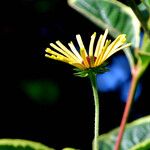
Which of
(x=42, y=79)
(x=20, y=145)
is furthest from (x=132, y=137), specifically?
(x=42, y=79)

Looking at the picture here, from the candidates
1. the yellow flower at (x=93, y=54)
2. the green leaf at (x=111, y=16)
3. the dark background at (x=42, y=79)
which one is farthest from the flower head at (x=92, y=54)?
the dark background at (x=42, y=79)

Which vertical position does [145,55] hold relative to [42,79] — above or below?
above

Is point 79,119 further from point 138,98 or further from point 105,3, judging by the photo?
point 105,3

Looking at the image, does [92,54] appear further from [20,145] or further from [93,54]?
[20,145]

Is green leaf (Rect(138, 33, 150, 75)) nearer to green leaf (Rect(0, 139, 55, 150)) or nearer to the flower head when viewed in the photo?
the flower head

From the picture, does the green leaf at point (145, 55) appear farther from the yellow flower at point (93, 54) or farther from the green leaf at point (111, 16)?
the green leaf at point (111, 16)

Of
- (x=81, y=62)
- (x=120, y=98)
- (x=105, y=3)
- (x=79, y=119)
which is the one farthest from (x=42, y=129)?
(x=81, y=62)
